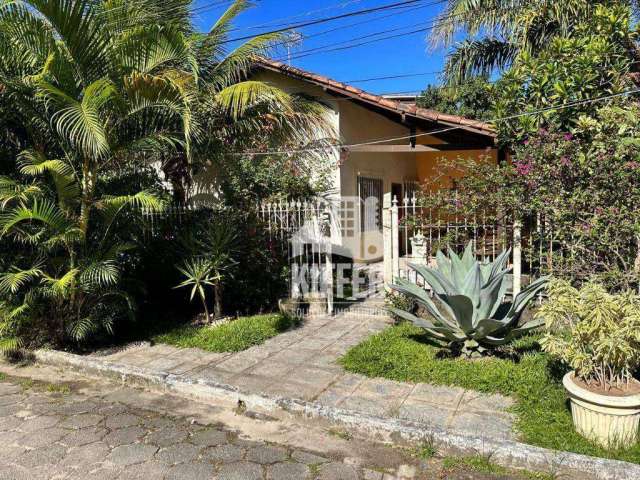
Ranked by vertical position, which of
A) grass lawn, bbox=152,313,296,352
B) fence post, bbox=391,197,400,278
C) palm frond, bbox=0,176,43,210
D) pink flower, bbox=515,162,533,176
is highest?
pink flower, bbox=515,162,533,176

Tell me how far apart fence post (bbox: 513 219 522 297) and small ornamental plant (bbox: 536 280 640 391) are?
268 centimetres

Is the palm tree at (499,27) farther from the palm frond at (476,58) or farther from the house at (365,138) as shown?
the house at (365,138)

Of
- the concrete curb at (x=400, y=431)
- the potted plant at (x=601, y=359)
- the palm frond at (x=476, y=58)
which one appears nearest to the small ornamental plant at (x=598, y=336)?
the potted plant at (x=601, y=359)

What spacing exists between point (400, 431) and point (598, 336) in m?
1.63

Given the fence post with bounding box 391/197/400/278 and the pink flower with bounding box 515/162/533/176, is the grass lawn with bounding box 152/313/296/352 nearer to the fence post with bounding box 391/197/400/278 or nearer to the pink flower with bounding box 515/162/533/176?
the fence post with bounding box 391/197/400/278

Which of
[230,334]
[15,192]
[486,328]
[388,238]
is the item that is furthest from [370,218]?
[15,192]

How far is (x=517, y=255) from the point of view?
6.43 m

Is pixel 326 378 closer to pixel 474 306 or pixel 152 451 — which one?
pixel 474 306

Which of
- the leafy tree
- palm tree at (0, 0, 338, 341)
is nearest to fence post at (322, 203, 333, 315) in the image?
palm tree at (0, 0, 338, 341)

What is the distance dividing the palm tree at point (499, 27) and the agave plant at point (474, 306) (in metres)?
5.66

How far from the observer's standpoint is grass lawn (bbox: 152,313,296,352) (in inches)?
240

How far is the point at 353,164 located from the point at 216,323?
5.06 meters

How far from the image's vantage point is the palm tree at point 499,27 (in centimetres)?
869

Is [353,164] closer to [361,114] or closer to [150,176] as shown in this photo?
[361,114]
